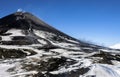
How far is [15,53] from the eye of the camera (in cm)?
11212

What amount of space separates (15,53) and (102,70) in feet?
232

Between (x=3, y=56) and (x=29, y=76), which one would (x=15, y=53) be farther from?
(x=29, y=76)

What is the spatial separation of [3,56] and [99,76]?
6697 cm

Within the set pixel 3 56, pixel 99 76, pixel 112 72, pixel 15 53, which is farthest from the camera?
pixel 15 53

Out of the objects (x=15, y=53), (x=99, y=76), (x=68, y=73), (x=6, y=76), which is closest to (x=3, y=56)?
(x=15, y=53)

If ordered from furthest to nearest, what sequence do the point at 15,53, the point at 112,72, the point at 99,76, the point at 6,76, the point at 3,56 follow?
1. the point at 15,53
2. the point at 3,56
3. the point at 6,76
4. the point at 112,72
5. the point at 99,76

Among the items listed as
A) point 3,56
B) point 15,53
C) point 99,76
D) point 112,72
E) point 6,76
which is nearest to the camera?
point 99,76

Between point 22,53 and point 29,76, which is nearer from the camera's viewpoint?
point 29,76

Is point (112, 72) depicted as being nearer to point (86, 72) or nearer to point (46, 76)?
point (86, 72)

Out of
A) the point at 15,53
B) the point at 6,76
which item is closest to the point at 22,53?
the point at 15,53

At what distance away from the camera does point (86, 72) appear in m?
49.0

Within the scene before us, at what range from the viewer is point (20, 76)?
5062cm

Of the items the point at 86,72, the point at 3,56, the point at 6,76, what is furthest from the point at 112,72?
the point at 3,56

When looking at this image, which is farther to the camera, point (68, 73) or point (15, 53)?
point (15, 53)
